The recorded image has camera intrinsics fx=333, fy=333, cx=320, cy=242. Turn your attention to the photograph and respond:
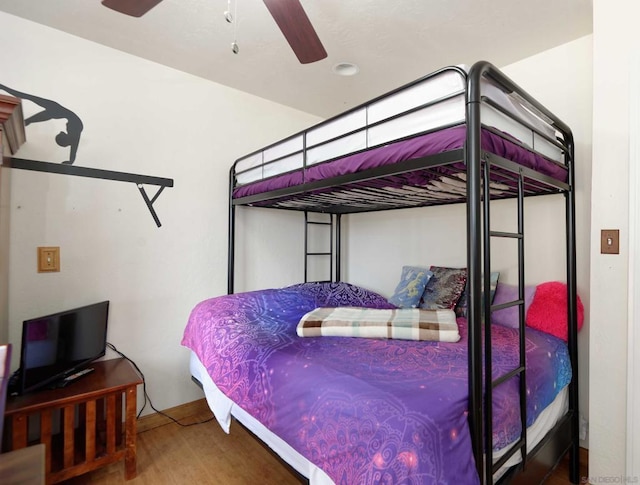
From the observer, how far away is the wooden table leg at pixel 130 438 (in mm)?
1686

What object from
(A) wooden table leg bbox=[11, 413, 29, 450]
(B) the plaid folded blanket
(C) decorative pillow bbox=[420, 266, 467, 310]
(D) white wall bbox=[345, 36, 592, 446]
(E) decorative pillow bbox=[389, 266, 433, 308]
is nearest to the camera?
(A) wooden table leg bbox=[11, 413, 29, 450]

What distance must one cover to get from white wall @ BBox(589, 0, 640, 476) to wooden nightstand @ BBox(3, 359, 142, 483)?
2.24 m

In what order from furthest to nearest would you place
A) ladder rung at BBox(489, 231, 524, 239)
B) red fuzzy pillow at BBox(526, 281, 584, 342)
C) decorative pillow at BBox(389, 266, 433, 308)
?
1. decorative pillow at BBox(389, 266, 433, 308)
2. red fuzzy pillow at BBox(526, 281, 584, 342)
3. ladder rung at BBox(489, 231, 524, 239)

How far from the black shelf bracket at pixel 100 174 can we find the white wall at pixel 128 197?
0.11 feet

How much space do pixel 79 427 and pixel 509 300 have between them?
2.58 m

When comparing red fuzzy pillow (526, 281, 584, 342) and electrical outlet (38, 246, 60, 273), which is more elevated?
electrical outlet (38, 246, 60, 273)

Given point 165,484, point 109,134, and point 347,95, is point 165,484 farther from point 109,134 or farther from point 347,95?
point 347,95

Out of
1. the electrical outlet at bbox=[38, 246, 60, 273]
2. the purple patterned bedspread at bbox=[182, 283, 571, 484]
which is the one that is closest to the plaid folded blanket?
the purple patterned bedspread at bbox=[182, 283, 571, 484]

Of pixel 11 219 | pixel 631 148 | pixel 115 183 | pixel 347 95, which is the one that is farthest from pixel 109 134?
pixel 631 148

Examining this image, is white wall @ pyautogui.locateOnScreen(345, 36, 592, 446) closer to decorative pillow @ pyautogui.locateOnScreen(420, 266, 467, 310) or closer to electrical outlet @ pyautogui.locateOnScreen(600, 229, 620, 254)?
decorative pillow @ pyautogui.locateOnScreen(420, 266, 467, 310)

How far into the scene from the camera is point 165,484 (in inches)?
64.7

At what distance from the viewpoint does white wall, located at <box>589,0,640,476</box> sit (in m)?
1.47

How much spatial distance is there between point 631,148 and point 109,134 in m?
2.75

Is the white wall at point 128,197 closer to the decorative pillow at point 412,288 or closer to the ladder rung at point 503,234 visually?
the decorative pillow at point 412,288
